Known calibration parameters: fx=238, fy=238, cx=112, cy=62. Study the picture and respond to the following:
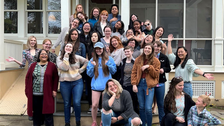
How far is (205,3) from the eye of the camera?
7.69 meters

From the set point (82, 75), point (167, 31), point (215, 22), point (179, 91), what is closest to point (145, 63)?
point (179, 91)

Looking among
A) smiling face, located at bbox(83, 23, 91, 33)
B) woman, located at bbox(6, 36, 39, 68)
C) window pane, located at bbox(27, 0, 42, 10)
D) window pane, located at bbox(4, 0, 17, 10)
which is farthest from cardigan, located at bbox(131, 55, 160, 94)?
window pane, located at bbox(4, 0, 17, 10)

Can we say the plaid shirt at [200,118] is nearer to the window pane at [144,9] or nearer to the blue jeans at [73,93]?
the blue jeans at [73,93]

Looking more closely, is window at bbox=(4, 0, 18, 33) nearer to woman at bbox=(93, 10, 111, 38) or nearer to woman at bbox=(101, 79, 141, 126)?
woman at bbox=(93, 10, 111, 38)

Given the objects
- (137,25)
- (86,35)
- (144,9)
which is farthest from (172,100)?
(144,9)

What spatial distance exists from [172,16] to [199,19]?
87 centimetres

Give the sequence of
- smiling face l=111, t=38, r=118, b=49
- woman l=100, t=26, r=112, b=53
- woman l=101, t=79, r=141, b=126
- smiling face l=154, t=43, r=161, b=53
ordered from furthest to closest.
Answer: woman l=100, t=26, r=112, b=53, smiling face l=111, t=38, r=118, b=49, smiling face l=154, t=43, r=161, b=53, woman l=101, t=79, r=141, b=126

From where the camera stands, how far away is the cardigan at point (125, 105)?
167 inches

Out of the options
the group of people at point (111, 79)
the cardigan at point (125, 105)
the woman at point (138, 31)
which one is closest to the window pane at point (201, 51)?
the woman at point (138, 31)

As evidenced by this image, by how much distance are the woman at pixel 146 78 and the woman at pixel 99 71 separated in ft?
1.59

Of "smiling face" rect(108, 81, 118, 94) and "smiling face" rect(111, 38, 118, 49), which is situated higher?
"smiling face" rect(111, 38, 118, 49)

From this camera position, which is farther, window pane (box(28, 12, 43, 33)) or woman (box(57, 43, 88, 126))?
window pane (box(28, 12, 43, 33))

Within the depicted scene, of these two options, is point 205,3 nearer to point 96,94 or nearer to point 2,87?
point 96,94

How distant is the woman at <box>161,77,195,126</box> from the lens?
4.03 m
